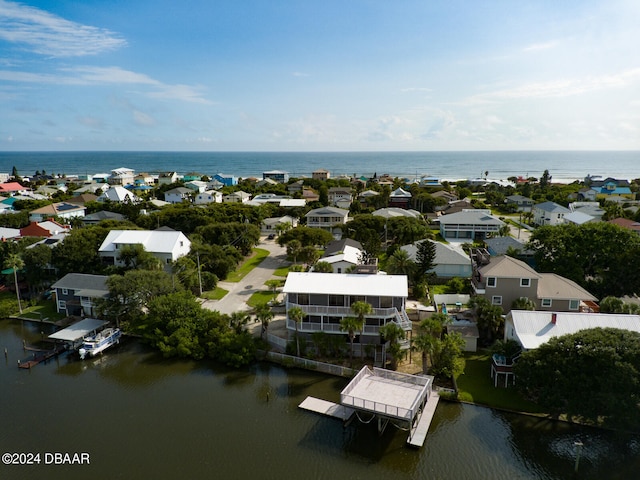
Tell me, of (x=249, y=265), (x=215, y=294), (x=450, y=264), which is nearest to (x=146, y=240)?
(x=215, y=294)

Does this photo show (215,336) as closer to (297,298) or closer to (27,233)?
(297,298)

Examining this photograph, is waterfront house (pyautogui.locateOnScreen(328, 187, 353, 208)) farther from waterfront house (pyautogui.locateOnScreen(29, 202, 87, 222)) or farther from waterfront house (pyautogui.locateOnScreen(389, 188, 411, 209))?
waterfront house (pyautogui.locateOnScreen(29, 202, 87, 222))

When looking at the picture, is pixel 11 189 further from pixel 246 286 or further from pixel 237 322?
pixel 237 322

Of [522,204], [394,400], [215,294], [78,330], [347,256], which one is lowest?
[78,330]

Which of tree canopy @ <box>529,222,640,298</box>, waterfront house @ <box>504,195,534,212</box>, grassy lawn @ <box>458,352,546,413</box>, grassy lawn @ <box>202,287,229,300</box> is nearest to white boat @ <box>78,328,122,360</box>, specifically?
grassy lawn @ <box>202,287,229,300</box>

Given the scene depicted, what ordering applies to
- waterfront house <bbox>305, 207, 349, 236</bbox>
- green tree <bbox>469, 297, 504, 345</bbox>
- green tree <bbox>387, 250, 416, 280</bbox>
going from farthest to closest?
waterfront house <bbox>305, 207, 349, 236</bbox>
green tree <bbox>387, 250, 416, 280</bbox>
green tree <bbox>469, 297, 504, 345</bbox>

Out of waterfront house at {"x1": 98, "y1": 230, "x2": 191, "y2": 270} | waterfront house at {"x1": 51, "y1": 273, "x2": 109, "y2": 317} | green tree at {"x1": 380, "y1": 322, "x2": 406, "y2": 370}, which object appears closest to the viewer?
green tree at {"x1": 380, "y1": 322, "x2": 406, "y2": 370}
